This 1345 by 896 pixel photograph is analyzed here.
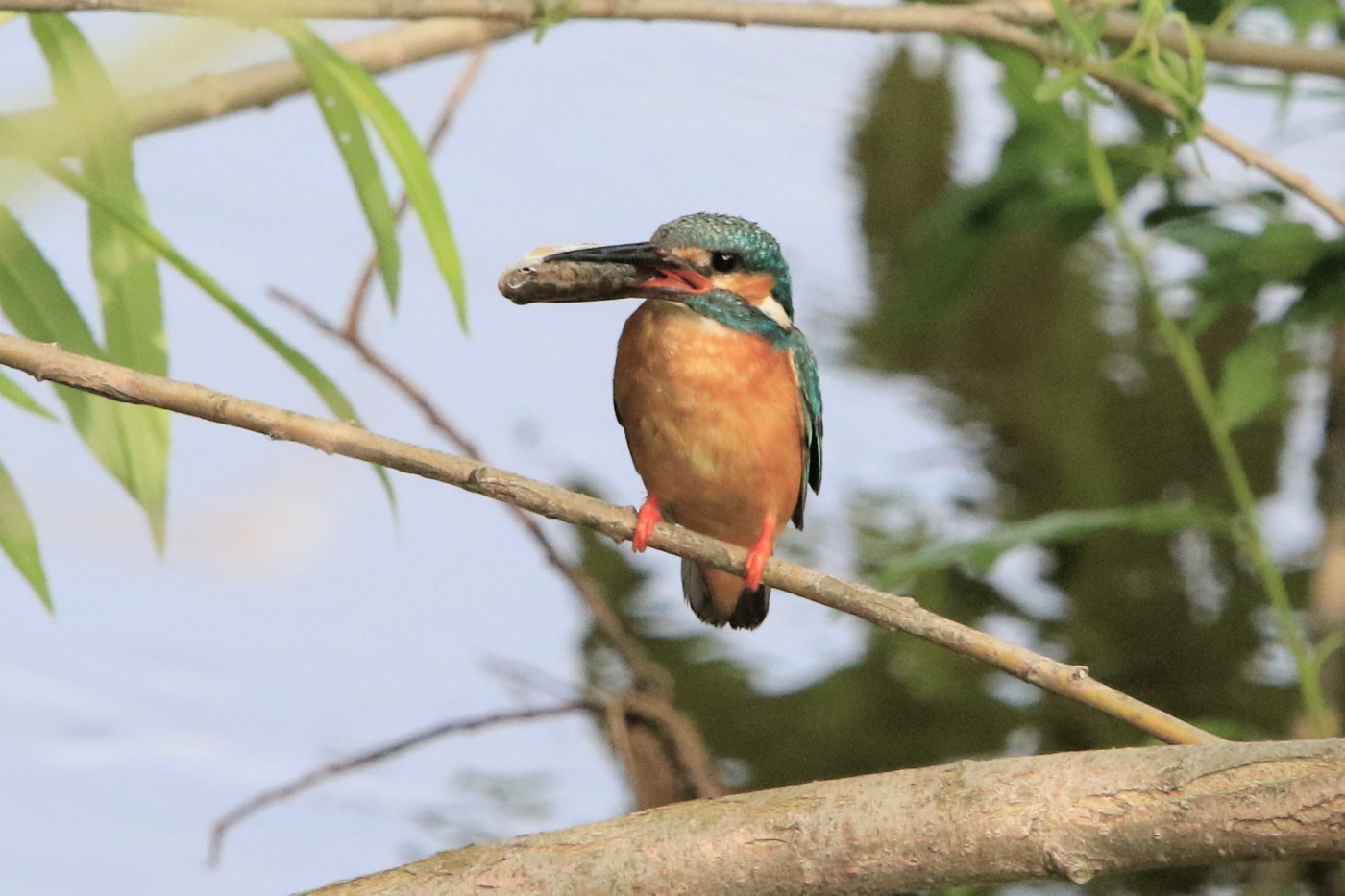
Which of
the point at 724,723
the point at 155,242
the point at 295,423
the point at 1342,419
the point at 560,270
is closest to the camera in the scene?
the point at 295,423

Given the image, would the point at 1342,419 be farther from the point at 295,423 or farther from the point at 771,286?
the point at 295,423

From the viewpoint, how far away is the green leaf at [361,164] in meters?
1.25

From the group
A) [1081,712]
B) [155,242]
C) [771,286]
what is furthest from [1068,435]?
[155,242]

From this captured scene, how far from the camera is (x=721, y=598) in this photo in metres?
1.86

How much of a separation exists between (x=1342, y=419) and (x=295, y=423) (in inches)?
70.3

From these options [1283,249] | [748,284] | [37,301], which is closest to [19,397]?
[37,301]

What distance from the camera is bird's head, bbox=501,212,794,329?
4.18 ft

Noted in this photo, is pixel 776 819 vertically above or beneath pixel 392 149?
beneath

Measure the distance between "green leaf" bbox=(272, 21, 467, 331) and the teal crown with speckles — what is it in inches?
13.0

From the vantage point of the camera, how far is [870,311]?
3.02 metres

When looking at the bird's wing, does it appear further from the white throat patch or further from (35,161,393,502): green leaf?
(35,161,393,502): green leaf

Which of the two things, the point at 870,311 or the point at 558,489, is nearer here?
the point at 558,489

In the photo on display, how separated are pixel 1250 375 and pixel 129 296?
126 centimetres

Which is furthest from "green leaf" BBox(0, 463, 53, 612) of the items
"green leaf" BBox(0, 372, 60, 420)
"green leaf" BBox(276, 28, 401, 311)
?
"green leaf" BBox(276, 28, 401, 311)
